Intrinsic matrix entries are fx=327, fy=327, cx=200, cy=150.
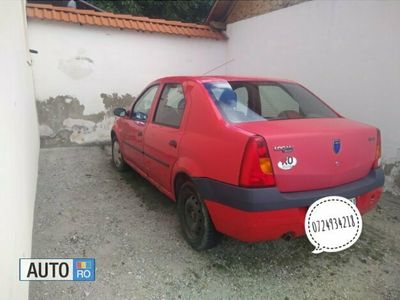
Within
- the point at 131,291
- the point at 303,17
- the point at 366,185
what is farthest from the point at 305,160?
the point at 303,17

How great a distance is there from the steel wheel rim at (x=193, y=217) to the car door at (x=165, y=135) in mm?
373

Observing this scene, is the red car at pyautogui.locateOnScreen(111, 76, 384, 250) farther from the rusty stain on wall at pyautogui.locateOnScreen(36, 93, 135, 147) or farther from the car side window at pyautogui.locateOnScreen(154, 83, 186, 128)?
the rusty stain on wall at pyautogui.locateOnScreen(36, 93, 135, 147)

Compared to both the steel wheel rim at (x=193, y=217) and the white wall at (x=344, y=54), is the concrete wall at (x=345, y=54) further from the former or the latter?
the steel wheel rim at (x=193, y=217)

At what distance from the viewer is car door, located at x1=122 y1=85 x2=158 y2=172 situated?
398 centimetres

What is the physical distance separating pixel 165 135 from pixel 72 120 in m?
4.38

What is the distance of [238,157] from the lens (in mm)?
2303

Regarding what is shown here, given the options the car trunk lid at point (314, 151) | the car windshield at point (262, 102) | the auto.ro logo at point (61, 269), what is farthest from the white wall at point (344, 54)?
the auto.ro logo at point (61, 269)

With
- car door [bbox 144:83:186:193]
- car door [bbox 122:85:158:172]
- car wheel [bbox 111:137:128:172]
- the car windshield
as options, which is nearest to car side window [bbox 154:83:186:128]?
car door [bbox 144:83:186:193]

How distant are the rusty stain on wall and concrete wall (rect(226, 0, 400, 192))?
3371 mm

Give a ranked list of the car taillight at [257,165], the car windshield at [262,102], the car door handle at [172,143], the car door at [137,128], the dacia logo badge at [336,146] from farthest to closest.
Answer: the car door at [137,128], the car door handle at [172,143], the car windshield at [262,102], the dacia logo badge at [336,146], the car taillight at [257,165]

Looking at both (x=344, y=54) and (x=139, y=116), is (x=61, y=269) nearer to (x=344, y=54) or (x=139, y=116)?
(x=139, y=116)

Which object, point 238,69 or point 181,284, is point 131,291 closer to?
point 181,284

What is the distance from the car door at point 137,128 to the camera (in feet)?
13.1

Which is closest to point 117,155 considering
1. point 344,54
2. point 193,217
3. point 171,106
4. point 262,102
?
point 171,106
